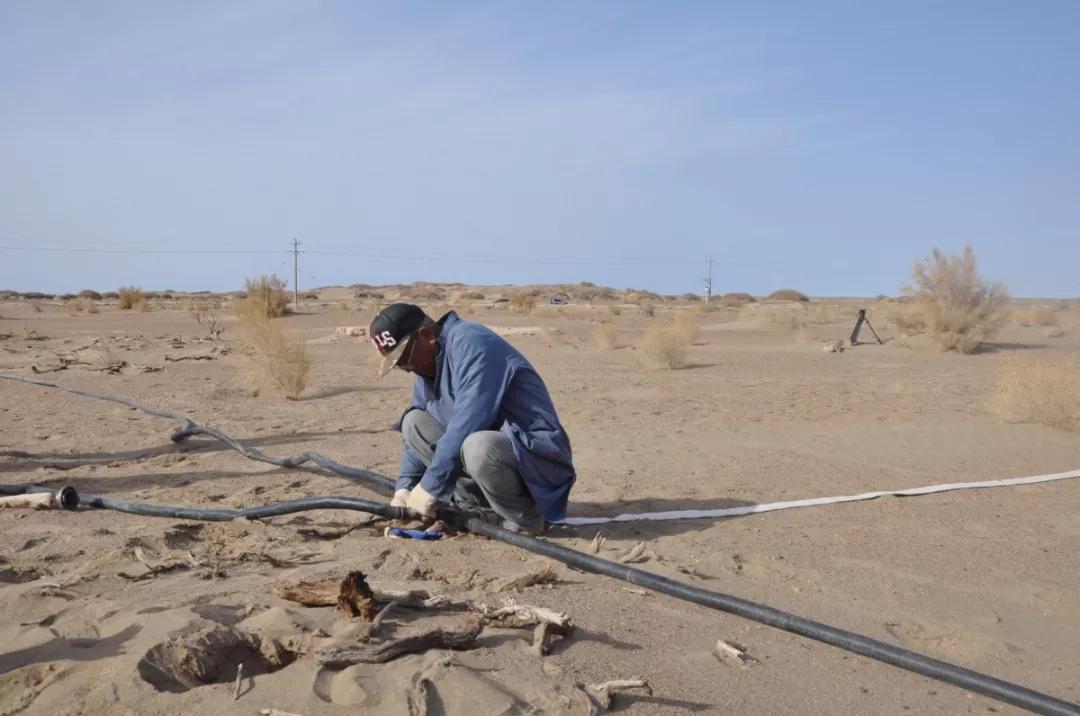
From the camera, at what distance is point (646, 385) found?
12.8 m

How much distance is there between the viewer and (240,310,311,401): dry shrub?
431 inches

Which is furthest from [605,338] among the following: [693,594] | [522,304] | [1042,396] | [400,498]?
[522,304]

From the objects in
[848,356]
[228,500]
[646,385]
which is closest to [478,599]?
[228,500]

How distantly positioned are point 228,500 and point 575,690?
3.42 m

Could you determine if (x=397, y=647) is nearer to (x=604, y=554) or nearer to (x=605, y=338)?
(x=604, y=554)

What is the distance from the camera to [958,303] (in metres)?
20.6

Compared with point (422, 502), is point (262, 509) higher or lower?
lower

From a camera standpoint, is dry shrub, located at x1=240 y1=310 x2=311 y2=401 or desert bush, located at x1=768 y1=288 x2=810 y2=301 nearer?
dry shrub, located at x1=240 y1=310 x2=311 y2=401

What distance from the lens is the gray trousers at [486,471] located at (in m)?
4.45

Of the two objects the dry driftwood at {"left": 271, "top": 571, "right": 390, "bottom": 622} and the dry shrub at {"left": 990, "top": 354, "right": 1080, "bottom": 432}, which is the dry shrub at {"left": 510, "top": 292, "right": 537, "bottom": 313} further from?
the dry driftwood at {"left": 271, "top": 571, "right": 390, "bottom": 622}

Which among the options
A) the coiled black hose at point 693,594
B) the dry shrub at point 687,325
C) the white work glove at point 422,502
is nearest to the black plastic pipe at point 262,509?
the coiled black hose at point 693,594

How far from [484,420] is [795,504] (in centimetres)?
231

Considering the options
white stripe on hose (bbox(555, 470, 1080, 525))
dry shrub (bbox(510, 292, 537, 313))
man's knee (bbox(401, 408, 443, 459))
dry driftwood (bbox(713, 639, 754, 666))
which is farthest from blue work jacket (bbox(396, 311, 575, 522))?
dry shrub (bbox(510, 292, 537, 313))

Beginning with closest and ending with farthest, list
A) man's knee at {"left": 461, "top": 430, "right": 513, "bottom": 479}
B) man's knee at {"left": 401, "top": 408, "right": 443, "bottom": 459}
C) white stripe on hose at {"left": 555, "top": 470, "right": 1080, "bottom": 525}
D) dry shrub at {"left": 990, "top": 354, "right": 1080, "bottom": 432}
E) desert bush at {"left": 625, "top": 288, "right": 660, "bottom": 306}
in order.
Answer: man's knee at {"left": 461, "top": 430, "right": 513, "bottom": 479}, man's knee at {"left": 401, "top": 408, "right": 443, "bottom": 459}, white stripe on hose at {"left": 555, "top": 470, "right": 1080, "bottom": 525}, dry shrub at {"left": 990, "top": 354, "right": 1080, "bottom": 432}, desert bush at {"left": 625, "top": 288, "right": 660, "bottom": 306}
